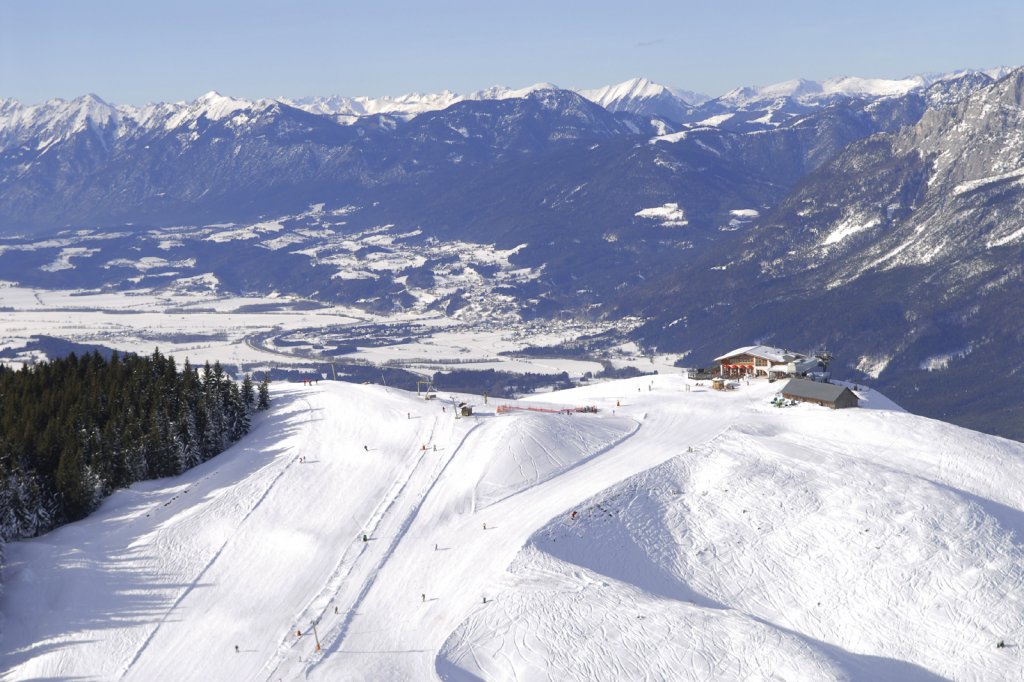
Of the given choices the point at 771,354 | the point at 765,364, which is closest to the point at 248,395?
the point at 765,364

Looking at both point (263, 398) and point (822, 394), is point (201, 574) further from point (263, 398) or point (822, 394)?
point (822, 394)

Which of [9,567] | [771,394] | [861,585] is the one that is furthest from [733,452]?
[9,567]

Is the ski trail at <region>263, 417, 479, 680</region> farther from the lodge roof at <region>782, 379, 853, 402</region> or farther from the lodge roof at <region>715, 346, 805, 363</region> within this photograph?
the lodge roof at <region>715, 346, 805, 363</region>

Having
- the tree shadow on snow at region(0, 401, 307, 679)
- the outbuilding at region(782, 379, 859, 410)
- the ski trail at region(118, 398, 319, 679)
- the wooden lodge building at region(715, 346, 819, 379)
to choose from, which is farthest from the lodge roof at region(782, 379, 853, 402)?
the tree shadow on snow at region(0, 401, 307, 679)

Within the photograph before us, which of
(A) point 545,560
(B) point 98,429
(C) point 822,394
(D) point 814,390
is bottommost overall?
(A) point 545,560

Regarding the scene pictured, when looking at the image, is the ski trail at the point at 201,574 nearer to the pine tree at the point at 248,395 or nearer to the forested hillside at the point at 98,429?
the forested hillside at the point at 98,429
